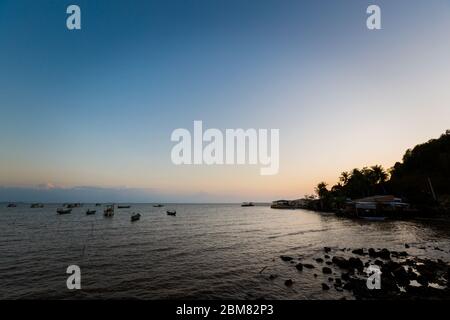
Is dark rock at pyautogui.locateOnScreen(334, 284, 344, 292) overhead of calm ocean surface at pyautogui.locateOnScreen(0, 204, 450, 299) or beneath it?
overhead

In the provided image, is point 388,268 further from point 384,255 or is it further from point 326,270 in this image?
point 384,255

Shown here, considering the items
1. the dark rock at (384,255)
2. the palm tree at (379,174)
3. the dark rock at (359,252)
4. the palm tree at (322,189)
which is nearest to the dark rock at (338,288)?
the dark rock at (384,255)

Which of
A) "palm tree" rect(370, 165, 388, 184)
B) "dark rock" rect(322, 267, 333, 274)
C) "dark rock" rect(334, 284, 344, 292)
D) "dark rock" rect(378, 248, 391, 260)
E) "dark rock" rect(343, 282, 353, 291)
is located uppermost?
"palm tree" rect(370, 165, 388, 184)

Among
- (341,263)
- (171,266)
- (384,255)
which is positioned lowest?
(171,266)

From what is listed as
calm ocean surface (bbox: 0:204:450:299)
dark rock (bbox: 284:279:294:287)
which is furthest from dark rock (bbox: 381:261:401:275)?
dark rock (bbox: 284:279:294:287)

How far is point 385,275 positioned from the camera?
19062 mm

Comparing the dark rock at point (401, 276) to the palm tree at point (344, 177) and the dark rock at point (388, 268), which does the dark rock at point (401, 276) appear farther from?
the palm tree at point (344, 177)

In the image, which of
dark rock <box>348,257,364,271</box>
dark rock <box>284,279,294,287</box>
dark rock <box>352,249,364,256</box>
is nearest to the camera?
dark rock <box>284,279,294,287</box>

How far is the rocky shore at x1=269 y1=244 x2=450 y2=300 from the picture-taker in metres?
15.5

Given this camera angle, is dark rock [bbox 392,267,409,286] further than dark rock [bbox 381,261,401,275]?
No

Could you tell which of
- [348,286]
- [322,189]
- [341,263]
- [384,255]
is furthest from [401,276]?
[322,189]

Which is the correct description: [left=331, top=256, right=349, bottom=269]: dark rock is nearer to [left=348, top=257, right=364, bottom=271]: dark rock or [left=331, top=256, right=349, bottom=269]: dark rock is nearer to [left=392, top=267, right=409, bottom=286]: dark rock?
[left=348, top=257, right=364, bottom=271]: dark rock
